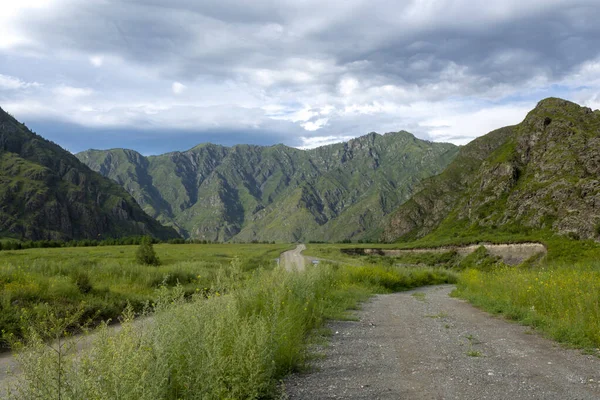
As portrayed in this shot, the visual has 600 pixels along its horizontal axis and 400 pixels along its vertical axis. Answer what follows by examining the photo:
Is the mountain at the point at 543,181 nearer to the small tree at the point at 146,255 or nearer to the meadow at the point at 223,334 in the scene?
the meadow at the point at 223,334

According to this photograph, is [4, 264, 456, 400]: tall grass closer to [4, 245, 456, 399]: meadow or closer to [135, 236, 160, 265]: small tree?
[4, 245, 456, 399]: meadow

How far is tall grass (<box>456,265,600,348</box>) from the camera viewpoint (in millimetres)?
11383

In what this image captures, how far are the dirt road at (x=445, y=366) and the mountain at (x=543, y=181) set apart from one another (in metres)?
78.4

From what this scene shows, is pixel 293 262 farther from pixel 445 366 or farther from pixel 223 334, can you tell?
pixel 223 334

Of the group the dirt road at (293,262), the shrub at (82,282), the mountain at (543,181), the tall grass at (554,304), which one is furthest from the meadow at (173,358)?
the mountain at (543,181)

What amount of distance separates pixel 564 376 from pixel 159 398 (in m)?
8.30

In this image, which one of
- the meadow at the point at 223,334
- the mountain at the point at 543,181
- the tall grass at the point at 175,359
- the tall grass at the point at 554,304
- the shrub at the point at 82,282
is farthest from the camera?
the mountain at the point at 543,181

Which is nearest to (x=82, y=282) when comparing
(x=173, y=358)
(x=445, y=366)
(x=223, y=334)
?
(x=223, y=334)

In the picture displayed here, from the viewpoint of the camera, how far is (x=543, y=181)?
109m

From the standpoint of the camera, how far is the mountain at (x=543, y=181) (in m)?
86.5

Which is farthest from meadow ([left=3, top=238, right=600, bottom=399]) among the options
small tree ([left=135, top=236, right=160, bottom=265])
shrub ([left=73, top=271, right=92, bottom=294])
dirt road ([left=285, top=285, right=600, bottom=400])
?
small tree ([left=135, top=236, right=160, bottom=265])

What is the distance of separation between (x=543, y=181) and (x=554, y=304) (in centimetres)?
11234

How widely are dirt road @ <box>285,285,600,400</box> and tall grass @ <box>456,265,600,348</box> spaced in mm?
640

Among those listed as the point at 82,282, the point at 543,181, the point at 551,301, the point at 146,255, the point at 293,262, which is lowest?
the point at 146,255
